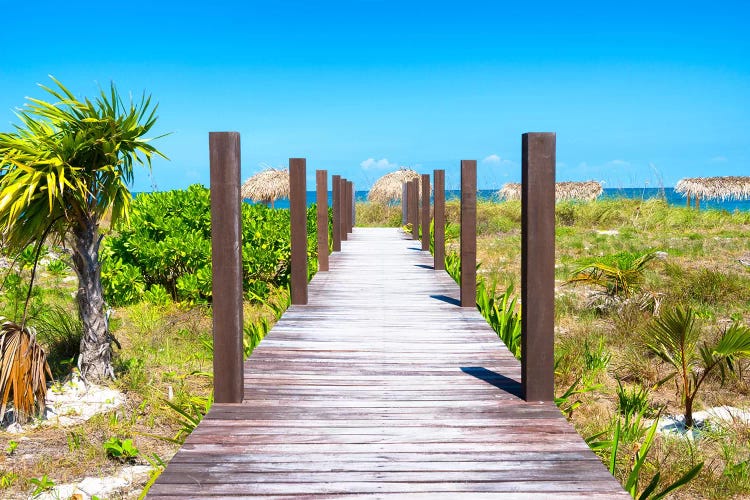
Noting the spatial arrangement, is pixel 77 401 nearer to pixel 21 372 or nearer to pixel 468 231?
pixel 21 372

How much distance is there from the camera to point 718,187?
34469 millimetres

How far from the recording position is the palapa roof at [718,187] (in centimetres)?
3444

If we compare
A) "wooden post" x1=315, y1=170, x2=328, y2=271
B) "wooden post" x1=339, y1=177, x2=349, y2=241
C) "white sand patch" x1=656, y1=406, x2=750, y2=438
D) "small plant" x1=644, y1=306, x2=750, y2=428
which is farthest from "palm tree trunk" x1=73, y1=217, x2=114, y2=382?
"wooden post" x1=339, y1=177, x2=349, y2=241

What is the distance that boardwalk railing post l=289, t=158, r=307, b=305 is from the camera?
7.04m

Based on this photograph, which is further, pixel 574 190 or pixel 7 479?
pixel 574 190

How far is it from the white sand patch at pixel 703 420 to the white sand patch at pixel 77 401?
4.26m

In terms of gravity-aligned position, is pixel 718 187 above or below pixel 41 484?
above

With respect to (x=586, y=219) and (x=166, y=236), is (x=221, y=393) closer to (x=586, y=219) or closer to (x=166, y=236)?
(x=166, y=236)

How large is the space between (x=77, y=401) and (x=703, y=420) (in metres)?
4.91

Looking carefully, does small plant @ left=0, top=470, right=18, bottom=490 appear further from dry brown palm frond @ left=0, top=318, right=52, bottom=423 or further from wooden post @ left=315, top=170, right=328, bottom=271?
wooden post @ left=315, top=170, right=328, bottom=271

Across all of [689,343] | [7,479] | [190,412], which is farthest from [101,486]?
[689,343]

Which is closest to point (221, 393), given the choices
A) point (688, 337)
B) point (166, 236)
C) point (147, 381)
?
point (147, 381)

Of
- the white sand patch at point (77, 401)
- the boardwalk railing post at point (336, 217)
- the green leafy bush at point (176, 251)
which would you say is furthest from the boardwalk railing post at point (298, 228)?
the boardwalk railing post at point (336, 217)

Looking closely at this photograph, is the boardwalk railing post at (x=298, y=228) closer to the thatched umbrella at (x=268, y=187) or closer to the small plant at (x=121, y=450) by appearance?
the small plant at (x=121, y=450)
